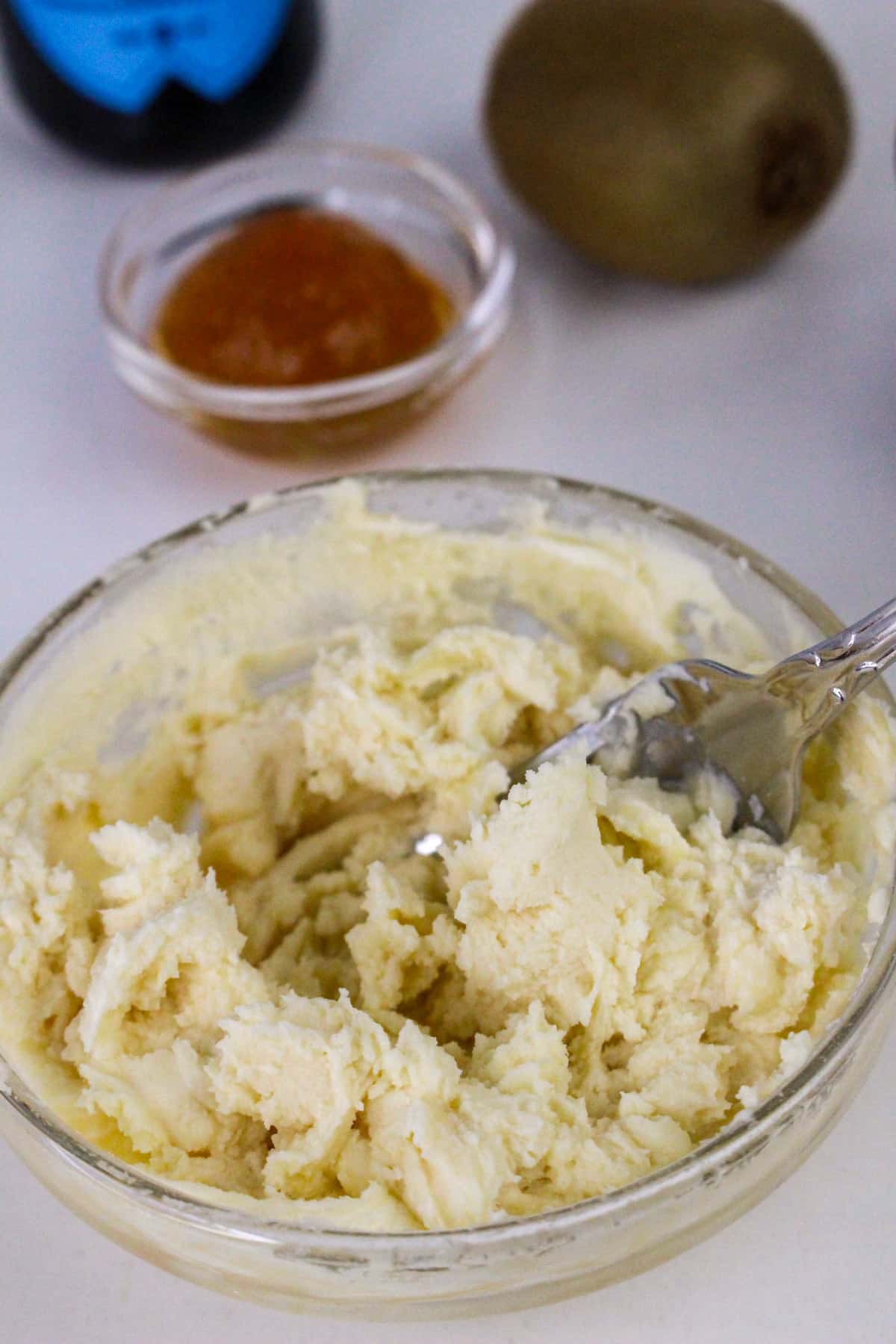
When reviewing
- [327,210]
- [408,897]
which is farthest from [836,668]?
[327,210]

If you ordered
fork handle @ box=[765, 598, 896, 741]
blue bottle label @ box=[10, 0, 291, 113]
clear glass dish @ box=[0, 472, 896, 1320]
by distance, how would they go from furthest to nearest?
1. blue bottle label @ box=[10, 0, 291, 113]
2. fork handle @ box=[765, 598, 896, 741]
3. clear glass dish @ box=[0, 472, 896, 1320]

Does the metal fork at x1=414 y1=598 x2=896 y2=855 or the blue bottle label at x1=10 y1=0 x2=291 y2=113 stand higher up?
the blue bottle label at x1=10 y1=0 x2=291 y2=113

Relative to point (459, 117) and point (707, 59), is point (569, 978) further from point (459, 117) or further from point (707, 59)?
point (459, 117)

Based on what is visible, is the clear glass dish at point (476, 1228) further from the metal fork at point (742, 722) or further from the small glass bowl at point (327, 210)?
the small glass bowl at point (327, 210)

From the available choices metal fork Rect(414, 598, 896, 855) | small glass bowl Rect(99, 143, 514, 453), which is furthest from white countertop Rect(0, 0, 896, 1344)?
metal fork Rect(414, 598, 896, 855)

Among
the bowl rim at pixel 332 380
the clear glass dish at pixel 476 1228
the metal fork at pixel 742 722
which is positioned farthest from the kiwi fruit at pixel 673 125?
the clear glass dish at pixel 476 1228

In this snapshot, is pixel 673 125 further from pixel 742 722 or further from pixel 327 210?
pixel 742 722

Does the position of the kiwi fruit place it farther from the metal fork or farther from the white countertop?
the metal fork

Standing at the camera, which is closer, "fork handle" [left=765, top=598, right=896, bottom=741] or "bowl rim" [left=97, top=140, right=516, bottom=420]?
"fork handle" [left=765, top=598, right=896, bottom=741]
